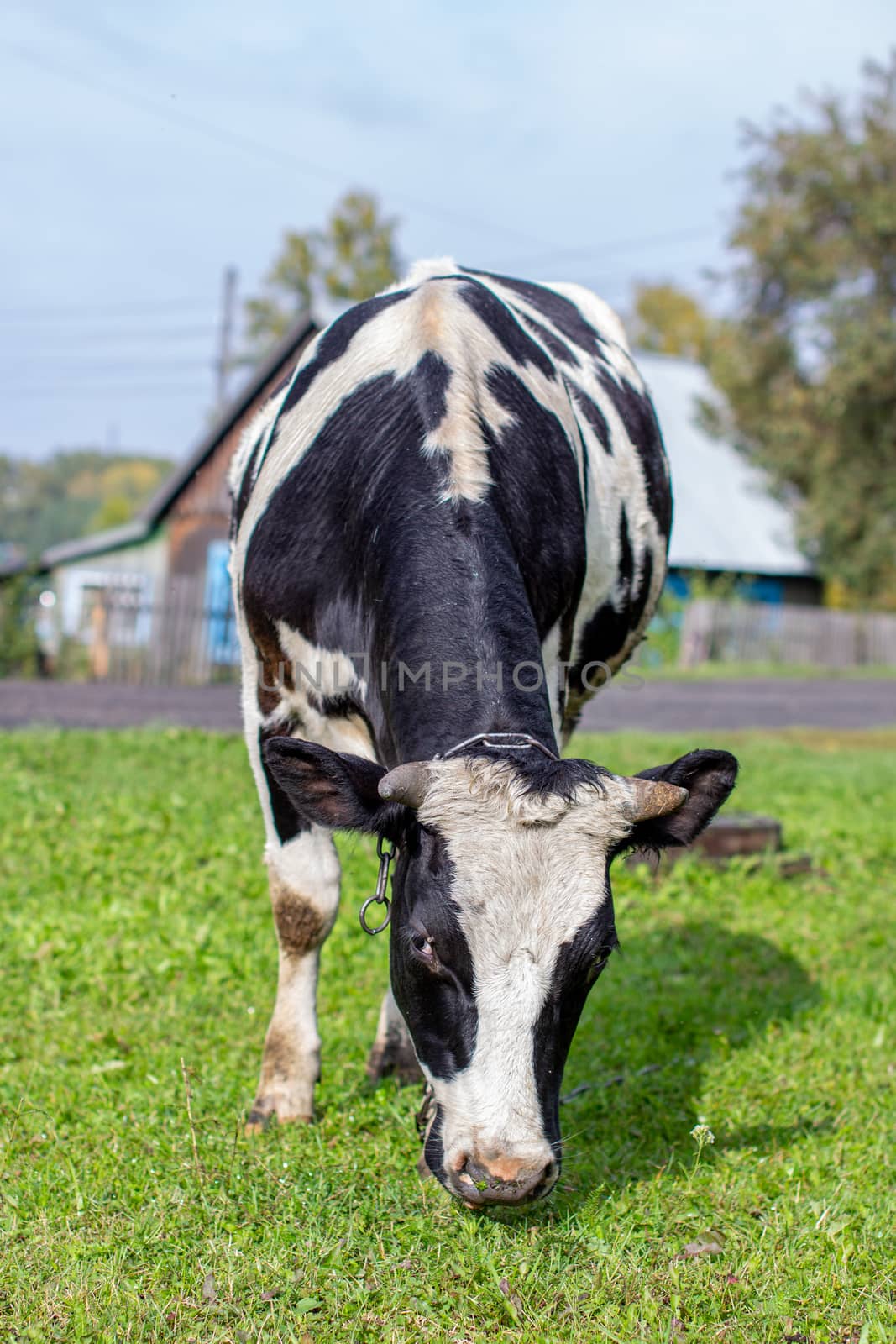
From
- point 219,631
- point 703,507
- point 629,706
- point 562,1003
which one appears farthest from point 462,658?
point 703,507

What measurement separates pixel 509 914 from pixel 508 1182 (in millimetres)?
569

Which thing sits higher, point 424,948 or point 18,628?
point 18,628

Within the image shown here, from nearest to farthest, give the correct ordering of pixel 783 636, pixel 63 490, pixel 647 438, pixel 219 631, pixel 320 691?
pixel 320 691 → pixel 647 438 → pixel 219 631 → pixel 783 636 → pixel 63 490

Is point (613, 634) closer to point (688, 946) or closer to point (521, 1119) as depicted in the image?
point (688, 946)

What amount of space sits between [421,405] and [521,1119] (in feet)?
6.68

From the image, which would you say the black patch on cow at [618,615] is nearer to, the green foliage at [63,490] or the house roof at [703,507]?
the house roof at [703,507]

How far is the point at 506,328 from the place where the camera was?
439 cm

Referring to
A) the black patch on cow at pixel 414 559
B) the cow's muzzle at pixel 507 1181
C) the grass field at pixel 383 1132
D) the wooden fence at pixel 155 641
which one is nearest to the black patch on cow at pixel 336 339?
the black patch on cow at pixel 414 559

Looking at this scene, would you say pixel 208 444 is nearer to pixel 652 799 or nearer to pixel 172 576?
pixel 172 576

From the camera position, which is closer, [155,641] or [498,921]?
[498,921]

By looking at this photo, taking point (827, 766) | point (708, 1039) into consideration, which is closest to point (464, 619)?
point (708, 1039)

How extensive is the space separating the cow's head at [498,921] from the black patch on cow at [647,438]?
2.92 metres

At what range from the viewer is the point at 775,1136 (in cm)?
400

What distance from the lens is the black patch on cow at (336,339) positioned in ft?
14.1
